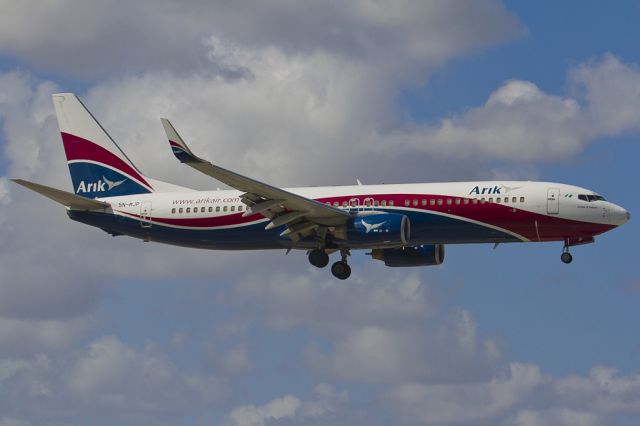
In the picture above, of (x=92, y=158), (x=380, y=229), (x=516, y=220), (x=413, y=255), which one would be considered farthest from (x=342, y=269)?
(x=92, y=158)

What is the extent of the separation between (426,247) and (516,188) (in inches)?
357

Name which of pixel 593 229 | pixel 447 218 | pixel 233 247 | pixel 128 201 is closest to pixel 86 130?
pixel 128 201

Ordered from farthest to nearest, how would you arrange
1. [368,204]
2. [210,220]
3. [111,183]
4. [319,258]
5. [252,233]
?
[111,183] → [210,220] → [319,258] → [252,233] → [368,204]

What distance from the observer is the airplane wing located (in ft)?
237

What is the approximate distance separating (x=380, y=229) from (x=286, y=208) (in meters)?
5.69

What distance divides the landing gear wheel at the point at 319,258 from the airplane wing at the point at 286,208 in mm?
1626

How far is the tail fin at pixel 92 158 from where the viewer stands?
276 ft

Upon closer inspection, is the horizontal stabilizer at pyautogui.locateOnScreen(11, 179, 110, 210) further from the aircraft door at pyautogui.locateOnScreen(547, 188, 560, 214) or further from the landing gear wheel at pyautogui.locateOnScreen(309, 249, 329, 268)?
the aircraft door at pyautogui.locateOnScreen(547, 188, 560, 214)

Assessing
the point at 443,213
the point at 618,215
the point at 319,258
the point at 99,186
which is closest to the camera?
the point at 618,215

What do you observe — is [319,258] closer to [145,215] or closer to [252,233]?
[252,233]

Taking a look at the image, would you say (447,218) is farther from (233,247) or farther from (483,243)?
(233,247)

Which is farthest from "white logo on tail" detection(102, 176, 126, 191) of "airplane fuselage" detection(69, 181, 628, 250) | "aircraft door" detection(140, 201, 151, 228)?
"airplane fuselage" detection(69, 181, 628, 250)

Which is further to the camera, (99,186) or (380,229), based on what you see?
(99,186)

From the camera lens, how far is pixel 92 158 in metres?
85.9
